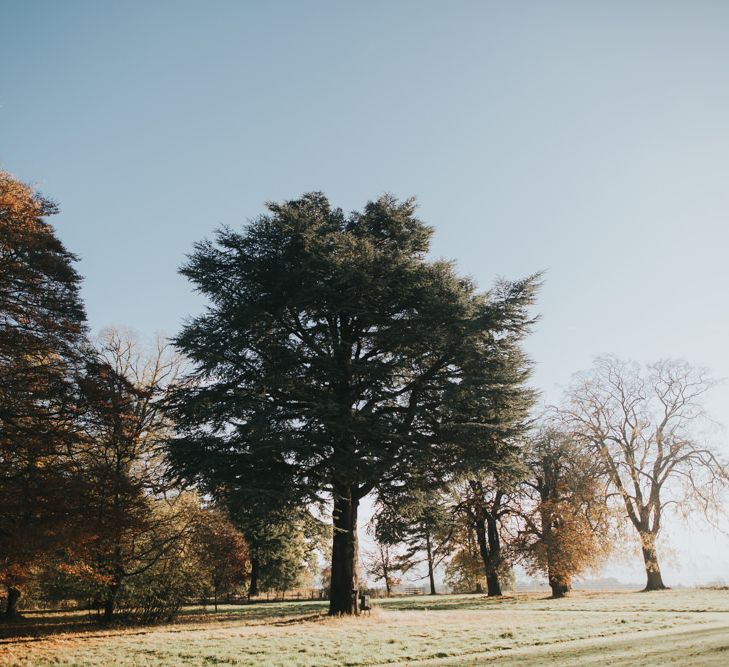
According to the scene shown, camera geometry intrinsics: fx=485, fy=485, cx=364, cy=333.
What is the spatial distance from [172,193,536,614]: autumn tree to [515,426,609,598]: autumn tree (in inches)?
467

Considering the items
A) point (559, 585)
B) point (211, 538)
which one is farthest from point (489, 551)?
point (211, 538)

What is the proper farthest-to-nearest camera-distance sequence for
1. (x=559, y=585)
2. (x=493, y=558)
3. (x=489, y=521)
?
1. (x=489, y=521)
2. (x=559, y=585)
3. (x=493, y=558)

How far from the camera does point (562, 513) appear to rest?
27453 mm

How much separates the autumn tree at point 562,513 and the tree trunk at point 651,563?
3.45 m

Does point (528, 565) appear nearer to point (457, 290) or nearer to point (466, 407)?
point (466, 407)

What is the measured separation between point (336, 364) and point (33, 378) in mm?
8674

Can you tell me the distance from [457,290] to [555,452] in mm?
18303

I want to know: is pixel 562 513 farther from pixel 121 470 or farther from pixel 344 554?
pixel 121 470

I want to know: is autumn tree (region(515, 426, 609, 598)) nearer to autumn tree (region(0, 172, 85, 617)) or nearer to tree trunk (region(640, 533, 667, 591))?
tree trunk (region(640, 533, 667, 591))

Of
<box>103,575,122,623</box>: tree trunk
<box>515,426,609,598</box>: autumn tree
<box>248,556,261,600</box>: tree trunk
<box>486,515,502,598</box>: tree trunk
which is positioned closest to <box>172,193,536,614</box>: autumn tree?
<box>103,575,122,623</box>: tree trunk

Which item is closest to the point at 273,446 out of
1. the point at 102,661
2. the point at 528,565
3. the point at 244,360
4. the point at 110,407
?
the point at 244,360

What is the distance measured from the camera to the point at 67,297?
47.7 feet

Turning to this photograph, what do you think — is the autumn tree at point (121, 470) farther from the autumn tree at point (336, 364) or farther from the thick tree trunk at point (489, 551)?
the thick tree trunk at point (489, 551)

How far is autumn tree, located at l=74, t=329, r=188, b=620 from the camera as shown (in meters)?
13.4
